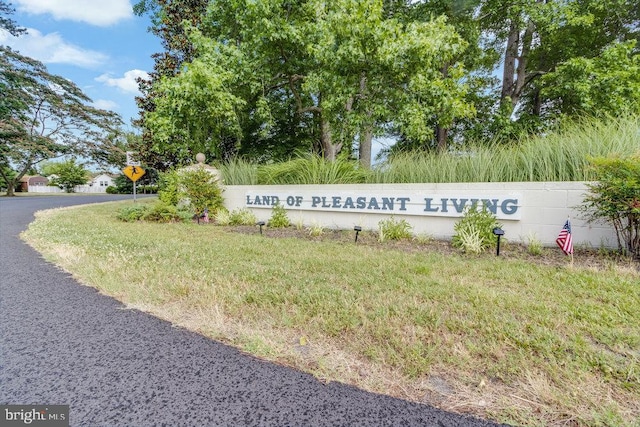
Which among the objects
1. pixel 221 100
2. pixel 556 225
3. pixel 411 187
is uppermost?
pixel 221 100

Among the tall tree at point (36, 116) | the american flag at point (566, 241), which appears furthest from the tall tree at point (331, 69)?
the tall tree at point (36, 116)

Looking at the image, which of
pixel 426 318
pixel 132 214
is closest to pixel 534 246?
pixel 426 318

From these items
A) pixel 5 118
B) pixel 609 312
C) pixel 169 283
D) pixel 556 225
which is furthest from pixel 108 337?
pixel 5 118

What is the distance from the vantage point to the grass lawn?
1.64 meters

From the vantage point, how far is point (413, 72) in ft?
22.7

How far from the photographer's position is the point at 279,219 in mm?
7672

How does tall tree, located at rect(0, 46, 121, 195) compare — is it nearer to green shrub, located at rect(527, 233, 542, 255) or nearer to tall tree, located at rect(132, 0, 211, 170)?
tall tree, located at rect(132, 0, 211, 170)

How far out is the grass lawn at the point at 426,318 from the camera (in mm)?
1642

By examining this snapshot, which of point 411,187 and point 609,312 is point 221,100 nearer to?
point 411,187

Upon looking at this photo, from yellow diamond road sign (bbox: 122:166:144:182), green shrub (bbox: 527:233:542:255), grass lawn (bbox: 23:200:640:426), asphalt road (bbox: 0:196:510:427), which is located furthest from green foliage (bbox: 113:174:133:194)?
green shrub (bbox: 527:233:542:255)

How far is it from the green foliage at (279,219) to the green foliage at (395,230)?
2529 millimetres

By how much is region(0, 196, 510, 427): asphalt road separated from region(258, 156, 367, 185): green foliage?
557 cm

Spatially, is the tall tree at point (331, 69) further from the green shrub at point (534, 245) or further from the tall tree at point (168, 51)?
the green shrub at point (534, 245)

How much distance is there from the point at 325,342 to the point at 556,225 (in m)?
4.66
